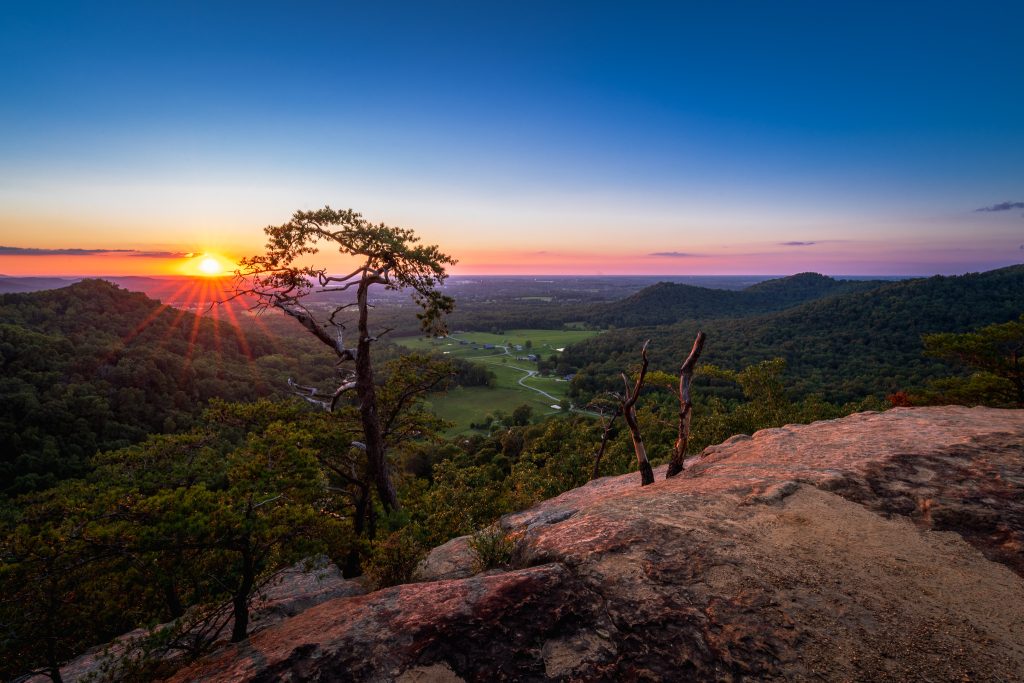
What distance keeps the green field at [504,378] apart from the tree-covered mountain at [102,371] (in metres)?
34.4

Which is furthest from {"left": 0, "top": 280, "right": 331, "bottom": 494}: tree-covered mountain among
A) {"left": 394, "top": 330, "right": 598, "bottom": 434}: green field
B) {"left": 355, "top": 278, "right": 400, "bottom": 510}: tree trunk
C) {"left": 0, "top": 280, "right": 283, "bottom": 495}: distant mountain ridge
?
{"left": 355, "top": 278, "right": 400, "bottom": 510}: tree trunk

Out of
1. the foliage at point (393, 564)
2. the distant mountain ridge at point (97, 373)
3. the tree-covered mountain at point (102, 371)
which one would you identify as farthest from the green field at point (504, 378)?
the foliage at point (393, 564)

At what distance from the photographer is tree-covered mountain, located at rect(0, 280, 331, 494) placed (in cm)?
4247

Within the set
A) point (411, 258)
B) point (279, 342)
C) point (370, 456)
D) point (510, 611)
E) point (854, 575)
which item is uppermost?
point (411, 258)

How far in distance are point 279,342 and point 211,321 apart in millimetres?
14765

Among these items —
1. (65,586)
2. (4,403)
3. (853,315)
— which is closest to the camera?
(65,586)

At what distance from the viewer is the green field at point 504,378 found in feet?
308

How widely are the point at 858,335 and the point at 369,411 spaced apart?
377ft

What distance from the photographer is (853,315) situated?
10294 cm

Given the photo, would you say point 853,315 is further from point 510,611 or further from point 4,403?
point 4,403

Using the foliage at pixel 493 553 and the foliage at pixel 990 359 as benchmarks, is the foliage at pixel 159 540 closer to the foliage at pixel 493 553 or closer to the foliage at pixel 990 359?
the foliage at pixel 493 553

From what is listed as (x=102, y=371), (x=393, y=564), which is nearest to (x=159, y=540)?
(x=393, y=564)

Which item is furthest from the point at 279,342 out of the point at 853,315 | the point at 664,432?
the point at 853,315

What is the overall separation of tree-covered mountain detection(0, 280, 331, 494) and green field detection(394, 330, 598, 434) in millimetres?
34373
